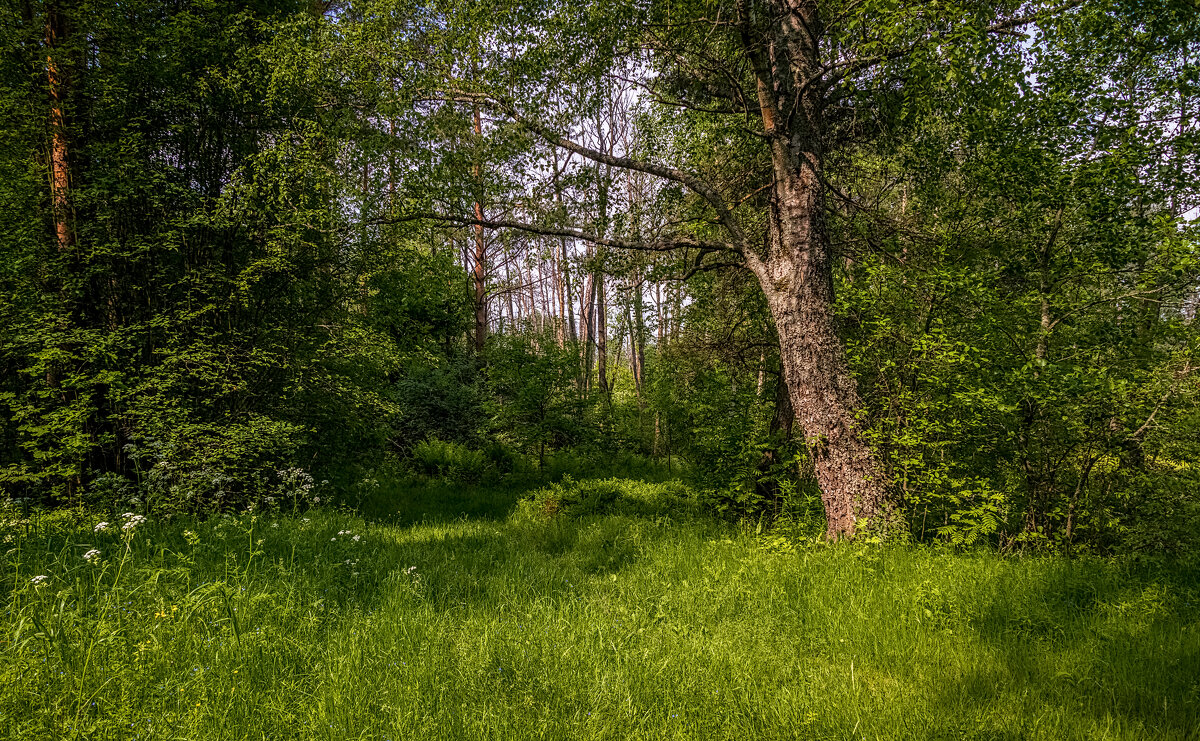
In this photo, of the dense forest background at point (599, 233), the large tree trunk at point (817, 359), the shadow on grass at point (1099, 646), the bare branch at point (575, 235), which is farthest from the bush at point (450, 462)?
the shadow on grass at point (1099, 646)

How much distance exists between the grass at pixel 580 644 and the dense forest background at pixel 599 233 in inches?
51.6

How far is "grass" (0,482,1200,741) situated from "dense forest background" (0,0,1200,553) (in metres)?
1.31

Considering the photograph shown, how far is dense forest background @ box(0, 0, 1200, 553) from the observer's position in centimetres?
492

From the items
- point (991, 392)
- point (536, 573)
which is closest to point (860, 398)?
point (991, 392)

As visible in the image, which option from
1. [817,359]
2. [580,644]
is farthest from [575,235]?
[580,644]

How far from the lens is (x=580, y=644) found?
345 cm

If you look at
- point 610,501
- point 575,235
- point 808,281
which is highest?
point 575,235

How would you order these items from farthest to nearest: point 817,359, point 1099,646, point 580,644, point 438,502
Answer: point 438,502, point 817,359, point 580,644, point 1099,646

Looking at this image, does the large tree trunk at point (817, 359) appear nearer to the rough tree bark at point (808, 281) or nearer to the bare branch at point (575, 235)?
the rough tree bark at point (808, 281)

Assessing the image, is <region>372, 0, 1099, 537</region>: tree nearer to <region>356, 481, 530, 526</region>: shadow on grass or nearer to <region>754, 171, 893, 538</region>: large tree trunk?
<region>754, 171, 893, 538</region>: large tree trunk

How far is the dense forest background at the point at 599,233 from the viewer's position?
4.92 meters

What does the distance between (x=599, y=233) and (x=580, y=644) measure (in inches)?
221

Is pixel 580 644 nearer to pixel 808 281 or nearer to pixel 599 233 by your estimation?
pixel 808 281

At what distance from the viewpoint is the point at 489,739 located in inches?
95.4
